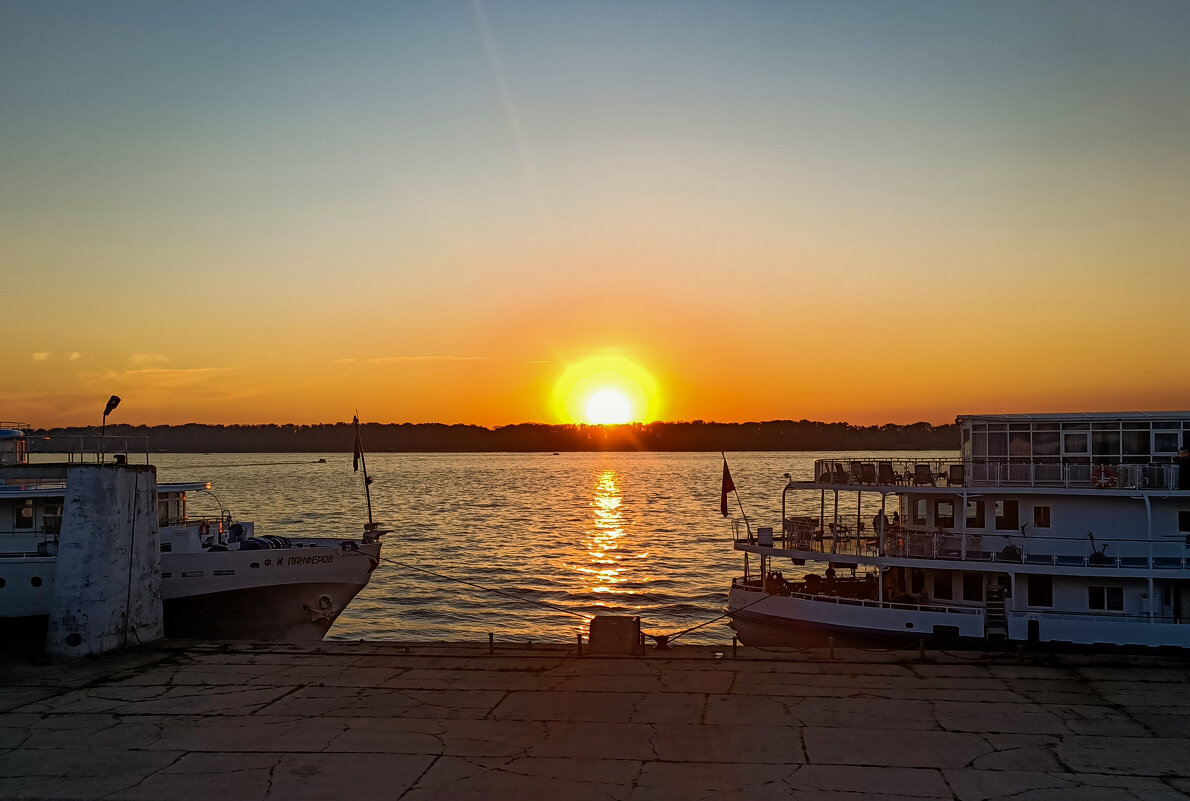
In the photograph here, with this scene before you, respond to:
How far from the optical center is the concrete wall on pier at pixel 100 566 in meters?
21.0

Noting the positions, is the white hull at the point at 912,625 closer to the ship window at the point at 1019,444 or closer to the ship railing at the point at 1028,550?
the ship railing at the point at 1028,550

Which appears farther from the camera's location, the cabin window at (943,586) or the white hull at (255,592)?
the white hull at (255,592)

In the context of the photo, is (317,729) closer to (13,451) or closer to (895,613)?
(895,613)

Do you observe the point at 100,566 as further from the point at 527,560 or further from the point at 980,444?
the point at 527,560

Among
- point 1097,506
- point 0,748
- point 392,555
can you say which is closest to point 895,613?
point 1097,506

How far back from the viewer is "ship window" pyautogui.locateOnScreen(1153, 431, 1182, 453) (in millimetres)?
30203

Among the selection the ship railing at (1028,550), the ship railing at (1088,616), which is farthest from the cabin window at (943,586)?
the ship railing at (1088,616)

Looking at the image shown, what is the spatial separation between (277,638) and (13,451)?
37.1 ft

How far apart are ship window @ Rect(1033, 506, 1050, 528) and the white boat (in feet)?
82.2

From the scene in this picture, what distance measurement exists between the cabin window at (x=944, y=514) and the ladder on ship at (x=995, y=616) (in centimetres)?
254

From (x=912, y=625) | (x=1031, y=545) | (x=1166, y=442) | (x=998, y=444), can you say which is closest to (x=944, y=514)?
(x=998, y=444)

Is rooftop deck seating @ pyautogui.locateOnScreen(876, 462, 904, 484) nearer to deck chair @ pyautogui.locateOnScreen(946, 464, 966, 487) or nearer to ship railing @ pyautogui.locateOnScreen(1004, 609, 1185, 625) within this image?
deck chair @ pyautogui.locateOnScreen(946, 464, 966, 487)

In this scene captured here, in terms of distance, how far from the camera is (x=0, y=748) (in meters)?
15.7

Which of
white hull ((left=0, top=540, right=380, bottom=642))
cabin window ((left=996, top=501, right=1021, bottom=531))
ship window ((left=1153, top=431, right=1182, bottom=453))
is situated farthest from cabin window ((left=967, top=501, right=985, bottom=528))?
white hull ((left=0, top=540, right=380, bottom=642))
